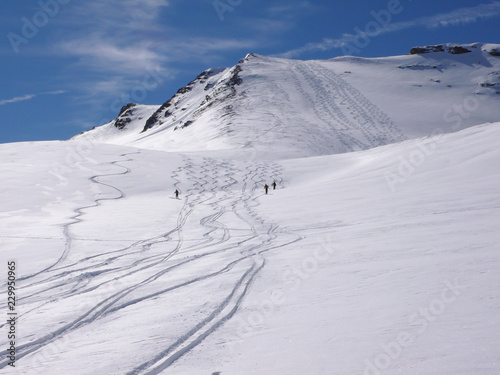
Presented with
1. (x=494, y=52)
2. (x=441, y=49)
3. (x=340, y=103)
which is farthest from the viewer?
(x=441, y=49)

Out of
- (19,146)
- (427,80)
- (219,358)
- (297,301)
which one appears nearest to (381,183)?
(297,301)

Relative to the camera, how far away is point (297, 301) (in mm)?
6250

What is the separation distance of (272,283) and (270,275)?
567 mm

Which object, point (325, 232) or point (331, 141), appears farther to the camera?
point (331, 141)

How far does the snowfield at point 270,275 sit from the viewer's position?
14.7 feet

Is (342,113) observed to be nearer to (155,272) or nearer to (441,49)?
(441,49)

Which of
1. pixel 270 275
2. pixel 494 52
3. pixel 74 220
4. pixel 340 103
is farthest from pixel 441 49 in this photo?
pixel 270 275

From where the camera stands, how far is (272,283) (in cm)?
735

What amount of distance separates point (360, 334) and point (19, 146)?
134 feet

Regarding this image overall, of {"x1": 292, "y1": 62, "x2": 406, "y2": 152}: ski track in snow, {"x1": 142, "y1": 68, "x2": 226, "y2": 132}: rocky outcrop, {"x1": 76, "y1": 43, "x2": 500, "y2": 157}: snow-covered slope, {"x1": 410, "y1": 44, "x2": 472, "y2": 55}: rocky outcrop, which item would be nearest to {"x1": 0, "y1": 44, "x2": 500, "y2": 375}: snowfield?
{"x1": 76, "y1": 43, "x2": 500, "y2": 157}: snow-covered slope

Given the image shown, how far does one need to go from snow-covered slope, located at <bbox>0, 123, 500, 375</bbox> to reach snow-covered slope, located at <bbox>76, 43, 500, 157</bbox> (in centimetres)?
3044

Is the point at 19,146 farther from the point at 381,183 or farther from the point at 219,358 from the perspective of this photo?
the point at 219,358

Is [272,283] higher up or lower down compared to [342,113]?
lower down

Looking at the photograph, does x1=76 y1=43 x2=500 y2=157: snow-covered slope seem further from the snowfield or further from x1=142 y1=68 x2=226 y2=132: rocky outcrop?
the snowfield
